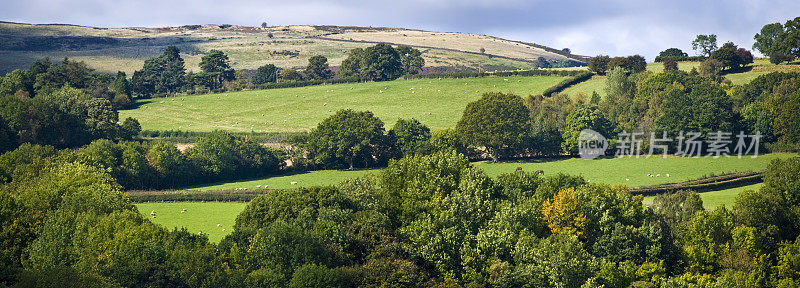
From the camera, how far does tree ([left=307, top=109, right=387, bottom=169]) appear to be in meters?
95.3

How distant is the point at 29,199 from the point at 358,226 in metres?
26.3

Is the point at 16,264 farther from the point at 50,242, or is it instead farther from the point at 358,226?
the point at 358,226

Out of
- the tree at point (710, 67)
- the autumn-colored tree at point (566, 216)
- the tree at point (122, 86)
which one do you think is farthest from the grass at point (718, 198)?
the tree at point (122, 86)

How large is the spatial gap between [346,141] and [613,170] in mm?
36574

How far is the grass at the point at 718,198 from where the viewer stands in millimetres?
68506

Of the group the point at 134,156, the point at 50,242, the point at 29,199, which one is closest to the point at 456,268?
the point at 50,242

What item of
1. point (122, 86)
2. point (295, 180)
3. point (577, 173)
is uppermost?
point (122, 86)

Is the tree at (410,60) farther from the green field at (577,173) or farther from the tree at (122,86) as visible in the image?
the green field at (577,173)

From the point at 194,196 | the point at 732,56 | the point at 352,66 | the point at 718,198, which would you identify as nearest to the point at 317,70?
the point at 352,66

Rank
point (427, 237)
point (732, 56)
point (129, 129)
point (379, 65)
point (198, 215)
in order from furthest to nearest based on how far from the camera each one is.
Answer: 1. point (379, 65)
2. point (732, 56)
3. point (129, 129)
4. point (198, 215)
5. point (427, 237)

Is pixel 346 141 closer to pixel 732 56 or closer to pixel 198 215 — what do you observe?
pixel 198 215

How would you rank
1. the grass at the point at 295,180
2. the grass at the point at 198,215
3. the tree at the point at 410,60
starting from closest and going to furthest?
the grass at the point at 198,215, the grass at the point at 295,180, the tree at the point at 410,60

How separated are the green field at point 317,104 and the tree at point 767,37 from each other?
45.5 metres

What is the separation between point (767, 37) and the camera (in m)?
143
